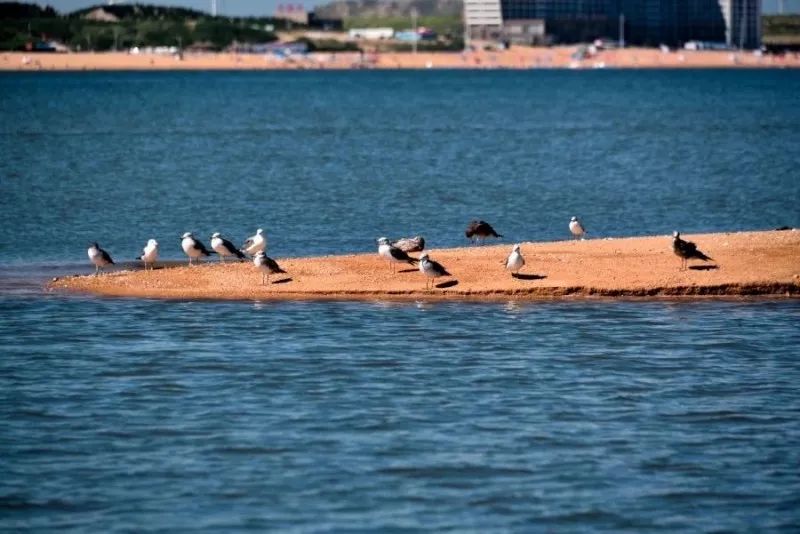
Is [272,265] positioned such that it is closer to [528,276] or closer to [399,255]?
[399,255]

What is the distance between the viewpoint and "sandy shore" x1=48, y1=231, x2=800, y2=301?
82.6 ft

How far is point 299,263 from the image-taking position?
88.6 feet

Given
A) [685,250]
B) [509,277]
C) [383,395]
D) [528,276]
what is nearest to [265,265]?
[509,277]

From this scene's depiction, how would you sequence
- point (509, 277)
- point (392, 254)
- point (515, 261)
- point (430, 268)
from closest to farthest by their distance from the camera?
point (430, 268) → point (515, 261) → point (509, 277) → point (392, 254)

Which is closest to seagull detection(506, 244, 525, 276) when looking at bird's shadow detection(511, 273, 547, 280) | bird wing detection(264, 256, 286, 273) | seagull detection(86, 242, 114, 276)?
bird's shadow detection(511, 273, 547, 280)

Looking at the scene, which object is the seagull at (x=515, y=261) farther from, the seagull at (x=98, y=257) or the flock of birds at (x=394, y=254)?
the seagull at (x=98, y=257)

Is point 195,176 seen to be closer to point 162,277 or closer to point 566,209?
point 566,209

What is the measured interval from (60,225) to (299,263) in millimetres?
12832

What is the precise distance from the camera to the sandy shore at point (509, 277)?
25.2m

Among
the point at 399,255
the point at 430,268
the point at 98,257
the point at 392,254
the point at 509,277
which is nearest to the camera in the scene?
the point at 430,268

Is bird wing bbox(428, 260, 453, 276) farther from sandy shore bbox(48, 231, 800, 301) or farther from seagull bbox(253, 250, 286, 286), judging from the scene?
seagull bbox(253, 250, 286, 286)

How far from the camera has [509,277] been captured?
25609 mm

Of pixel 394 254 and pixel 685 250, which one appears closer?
pixel 685 250

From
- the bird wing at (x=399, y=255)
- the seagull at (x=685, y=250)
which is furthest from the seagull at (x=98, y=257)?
the seagull at (x=685, y=250)
